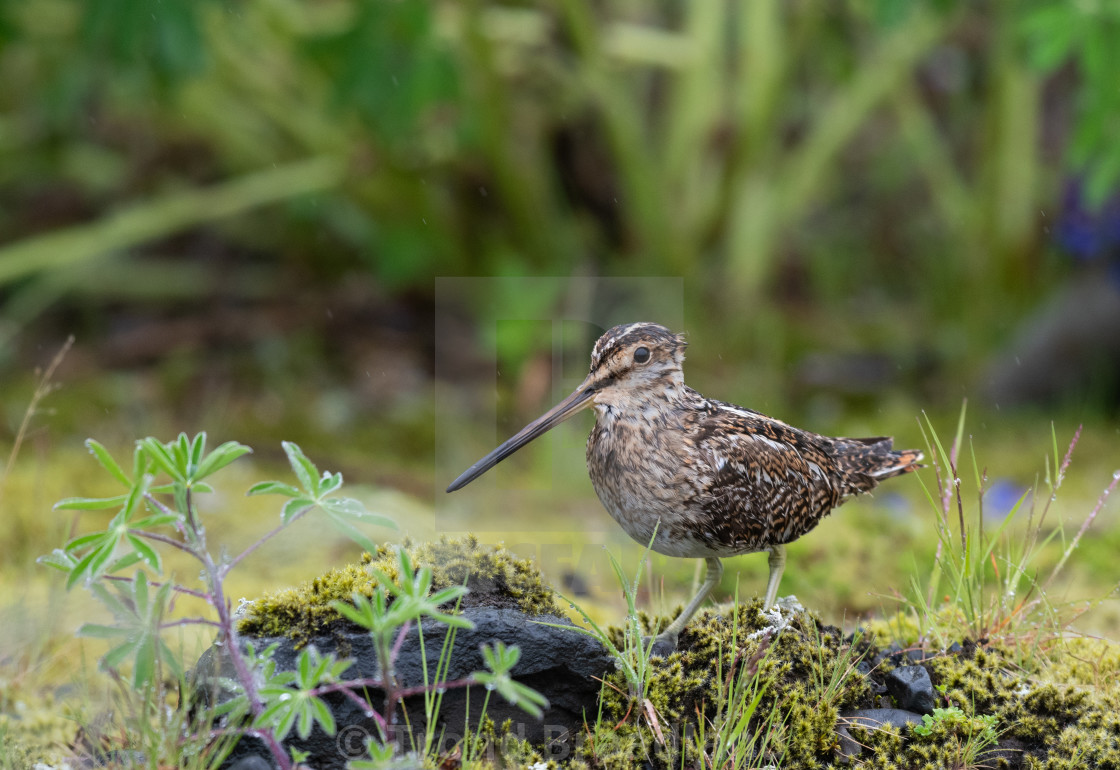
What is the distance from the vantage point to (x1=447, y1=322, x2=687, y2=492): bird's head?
9.69 feet

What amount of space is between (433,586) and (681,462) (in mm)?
688

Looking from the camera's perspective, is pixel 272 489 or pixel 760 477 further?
pixel 760 477

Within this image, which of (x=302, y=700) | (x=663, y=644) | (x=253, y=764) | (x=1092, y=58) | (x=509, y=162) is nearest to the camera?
(x=302, y=700)

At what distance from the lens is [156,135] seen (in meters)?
8.46

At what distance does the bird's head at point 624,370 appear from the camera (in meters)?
2.95

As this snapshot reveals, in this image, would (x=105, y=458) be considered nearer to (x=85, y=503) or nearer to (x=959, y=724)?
(x=85, y=503)

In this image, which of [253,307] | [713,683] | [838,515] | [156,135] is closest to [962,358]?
[838,515]

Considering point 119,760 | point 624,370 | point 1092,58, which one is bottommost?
point 119,760

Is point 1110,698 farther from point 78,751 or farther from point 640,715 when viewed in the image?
point 78,751

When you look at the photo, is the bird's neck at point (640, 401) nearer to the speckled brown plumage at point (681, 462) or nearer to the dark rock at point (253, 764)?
the speckled brown plumage at point (681, 462)

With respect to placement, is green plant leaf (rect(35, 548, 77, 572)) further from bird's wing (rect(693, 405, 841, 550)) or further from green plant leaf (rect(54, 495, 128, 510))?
bird's wing (rect(693, 405, 841, 550))

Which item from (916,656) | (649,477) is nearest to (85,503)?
(649,477)

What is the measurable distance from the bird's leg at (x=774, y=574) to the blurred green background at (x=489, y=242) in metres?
2.59

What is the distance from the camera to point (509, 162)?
7023mm
